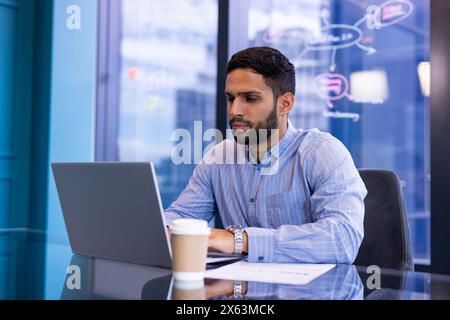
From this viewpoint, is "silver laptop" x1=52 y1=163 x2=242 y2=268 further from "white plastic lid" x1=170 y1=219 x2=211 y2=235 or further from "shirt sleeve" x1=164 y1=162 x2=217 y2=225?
"shirt sleeve" x1=164 y1=162 x2=217 y2=225

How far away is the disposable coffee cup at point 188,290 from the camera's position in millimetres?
842

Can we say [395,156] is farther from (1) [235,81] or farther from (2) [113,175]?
(2) [113,175]

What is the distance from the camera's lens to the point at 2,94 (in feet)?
10.2

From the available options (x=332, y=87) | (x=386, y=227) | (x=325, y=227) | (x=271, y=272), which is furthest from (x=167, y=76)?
(x=271, y=272)

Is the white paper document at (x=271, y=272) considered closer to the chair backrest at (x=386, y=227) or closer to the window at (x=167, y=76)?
the chair backrest at (x=386, y=227)

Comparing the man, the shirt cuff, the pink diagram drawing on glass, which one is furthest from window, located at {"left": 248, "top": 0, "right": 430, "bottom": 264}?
the shirt cuff

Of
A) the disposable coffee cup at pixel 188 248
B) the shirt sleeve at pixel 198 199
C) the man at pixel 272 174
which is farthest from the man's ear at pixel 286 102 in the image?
the disposable coffee cup at pixel 188 248

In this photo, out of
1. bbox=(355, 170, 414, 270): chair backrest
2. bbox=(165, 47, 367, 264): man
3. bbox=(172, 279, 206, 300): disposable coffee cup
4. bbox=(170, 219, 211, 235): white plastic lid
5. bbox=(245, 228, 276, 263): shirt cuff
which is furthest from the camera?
bbox=(355, 170, 414, 270): chair backrest

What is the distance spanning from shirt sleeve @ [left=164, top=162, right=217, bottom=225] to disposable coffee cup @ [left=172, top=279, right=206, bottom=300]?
0.81m

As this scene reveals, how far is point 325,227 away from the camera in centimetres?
132

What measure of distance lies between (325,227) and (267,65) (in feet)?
2.03

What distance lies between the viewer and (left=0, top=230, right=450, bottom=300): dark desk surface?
0.87m

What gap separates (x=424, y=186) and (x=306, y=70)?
96 centimetres

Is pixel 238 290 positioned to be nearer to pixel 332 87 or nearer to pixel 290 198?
pixel 290 198
